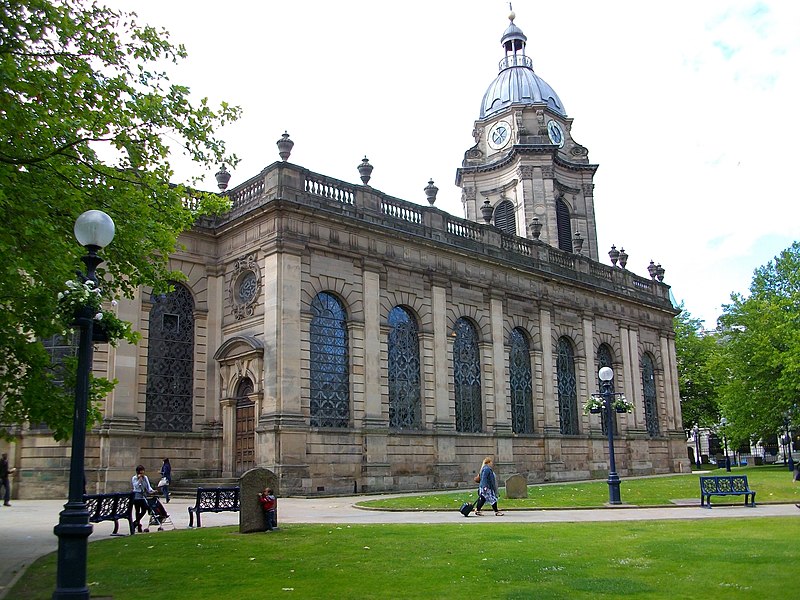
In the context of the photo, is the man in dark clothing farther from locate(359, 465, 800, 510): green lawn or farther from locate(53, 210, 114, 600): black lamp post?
locate(53, 210, 114, 600): black lamp post

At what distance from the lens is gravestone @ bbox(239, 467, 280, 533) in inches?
627

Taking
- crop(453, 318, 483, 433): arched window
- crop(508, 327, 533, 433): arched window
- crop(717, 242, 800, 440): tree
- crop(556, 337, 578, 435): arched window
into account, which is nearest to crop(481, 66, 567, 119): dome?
crop(717, 242, 800, 440): tree

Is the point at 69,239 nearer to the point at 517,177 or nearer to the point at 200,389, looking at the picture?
the point at 200,389

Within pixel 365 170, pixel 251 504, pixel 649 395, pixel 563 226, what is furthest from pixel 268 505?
pixel 563 226

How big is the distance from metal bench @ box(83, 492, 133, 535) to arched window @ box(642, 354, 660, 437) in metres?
38.8

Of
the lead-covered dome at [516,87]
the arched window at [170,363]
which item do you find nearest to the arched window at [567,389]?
the arched window at [170,363]

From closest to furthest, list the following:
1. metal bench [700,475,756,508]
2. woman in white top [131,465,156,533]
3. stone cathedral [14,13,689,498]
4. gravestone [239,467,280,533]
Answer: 1. gravestone [239,467,280,533]
2. woman in white top [131,465,156,533]
3. metal bench [700,475,756,508]
4. stone cathedral [14,13,689,498]

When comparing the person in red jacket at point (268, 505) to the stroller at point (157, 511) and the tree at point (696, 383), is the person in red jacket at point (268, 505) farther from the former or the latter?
the tree at point (696, 383)

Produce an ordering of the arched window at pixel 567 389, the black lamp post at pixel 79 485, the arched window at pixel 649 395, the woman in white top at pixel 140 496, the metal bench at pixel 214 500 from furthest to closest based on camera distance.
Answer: the arched window at pixel 649 395 < the arched window at pixel 567 389 < the metal bench at pixel 214 500 < the woman in white top at pixel 140 496 < the black lamp post at pixel 79 485

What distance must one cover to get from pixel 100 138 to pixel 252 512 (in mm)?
8049

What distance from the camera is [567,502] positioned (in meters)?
23.5

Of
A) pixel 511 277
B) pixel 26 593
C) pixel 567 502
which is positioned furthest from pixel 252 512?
pixel 511 277

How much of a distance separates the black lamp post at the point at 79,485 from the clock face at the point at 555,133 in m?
47.4

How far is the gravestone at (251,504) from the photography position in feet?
52.2
